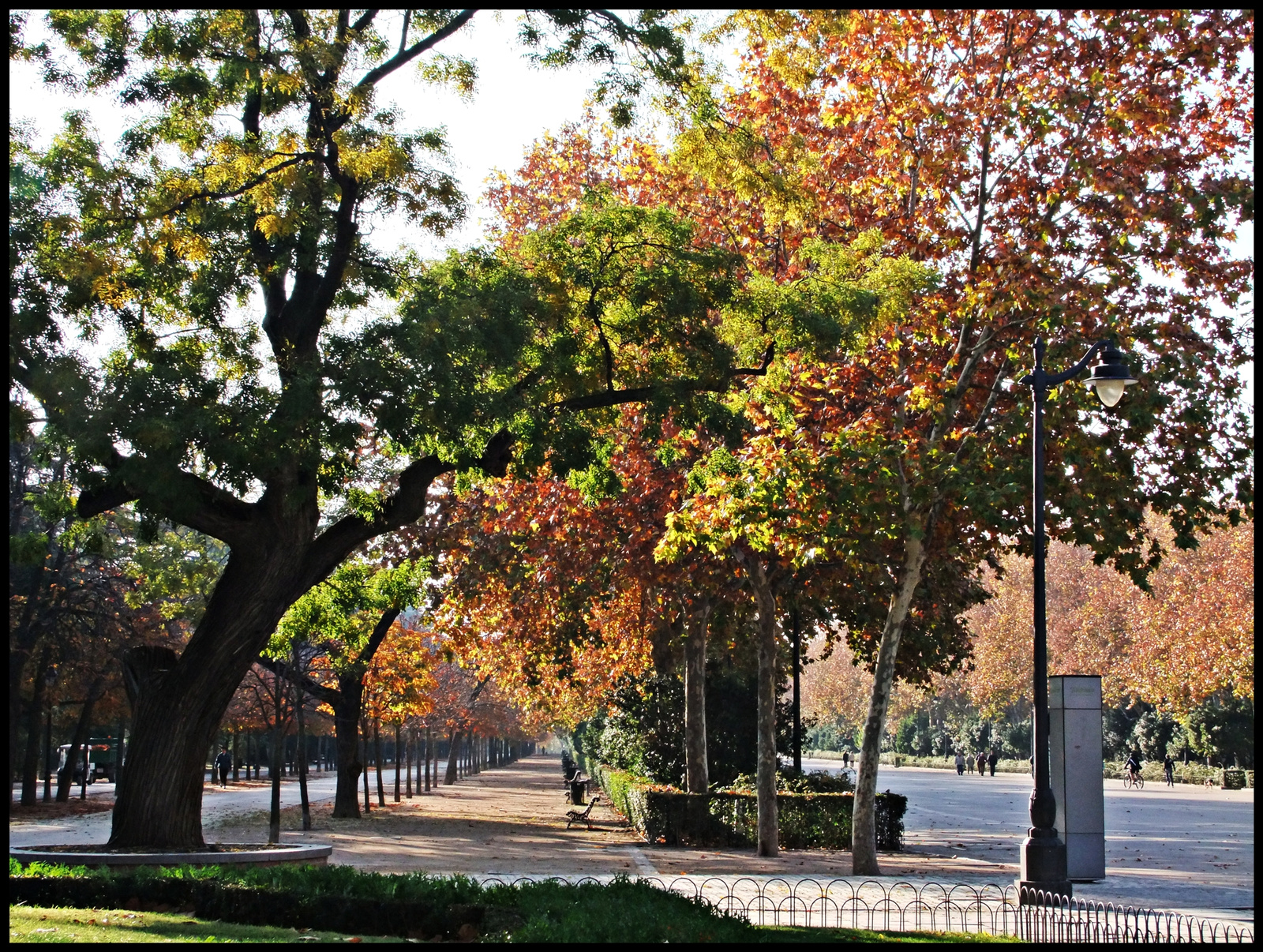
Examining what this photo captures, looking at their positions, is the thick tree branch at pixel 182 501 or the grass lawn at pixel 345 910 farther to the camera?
the thick tree branch at pixel 182 501

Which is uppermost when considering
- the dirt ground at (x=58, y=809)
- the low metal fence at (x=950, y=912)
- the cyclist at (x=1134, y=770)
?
the low metal fence at (x=950, y=912)

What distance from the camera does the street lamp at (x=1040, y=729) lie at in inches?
586

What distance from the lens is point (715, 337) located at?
15.9 meters

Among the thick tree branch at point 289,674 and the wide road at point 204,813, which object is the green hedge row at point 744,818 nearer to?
the thick tree branch at point 289,674

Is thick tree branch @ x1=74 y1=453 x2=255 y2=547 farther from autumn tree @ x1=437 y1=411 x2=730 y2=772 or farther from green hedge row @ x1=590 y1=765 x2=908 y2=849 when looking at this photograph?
green hedge row @ x1=590 y1=765 x2=908 y2=849

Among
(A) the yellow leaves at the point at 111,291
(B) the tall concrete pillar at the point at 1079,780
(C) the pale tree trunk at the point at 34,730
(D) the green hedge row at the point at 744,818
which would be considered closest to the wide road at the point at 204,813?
(C) the pale tree trunk at the point at 34,730

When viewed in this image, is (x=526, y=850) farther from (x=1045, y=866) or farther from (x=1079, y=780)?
(x=1045, y=866)

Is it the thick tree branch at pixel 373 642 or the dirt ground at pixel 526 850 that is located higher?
the thick tree branch at pixel 373 642

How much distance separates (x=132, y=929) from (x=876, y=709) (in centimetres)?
1211

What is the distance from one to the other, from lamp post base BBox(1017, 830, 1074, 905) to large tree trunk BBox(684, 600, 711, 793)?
1130cm

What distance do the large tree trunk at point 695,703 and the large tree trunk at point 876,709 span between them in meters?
7.27

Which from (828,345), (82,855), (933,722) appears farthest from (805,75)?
(933,722)

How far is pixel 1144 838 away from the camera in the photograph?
2748 centimetres

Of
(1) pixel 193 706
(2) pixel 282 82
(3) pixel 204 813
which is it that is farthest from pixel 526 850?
(3) pixel 204 813
